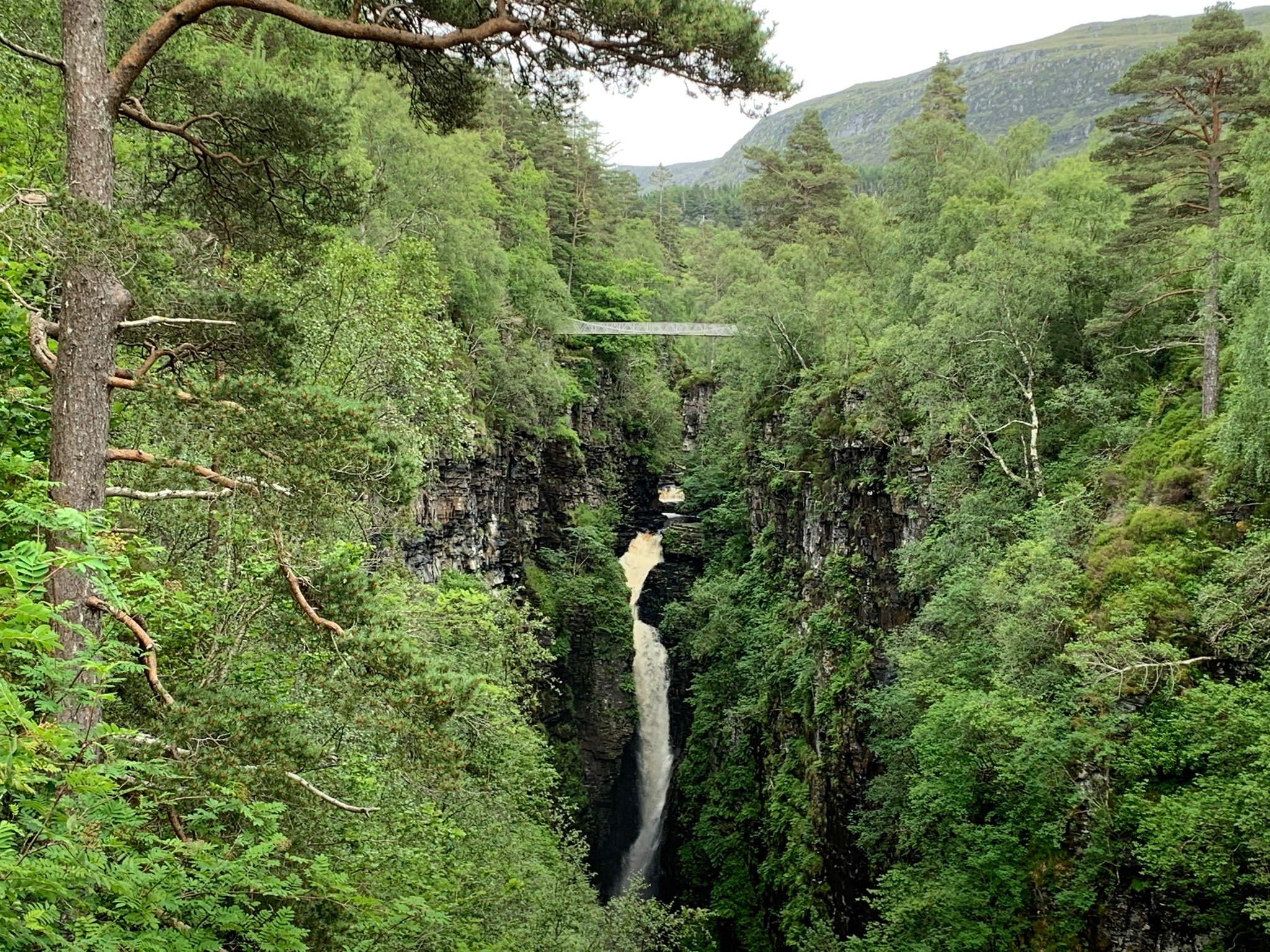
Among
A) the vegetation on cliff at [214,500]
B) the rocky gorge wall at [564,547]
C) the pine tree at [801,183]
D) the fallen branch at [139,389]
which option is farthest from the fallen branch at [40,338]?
the pine tree at [801,183]

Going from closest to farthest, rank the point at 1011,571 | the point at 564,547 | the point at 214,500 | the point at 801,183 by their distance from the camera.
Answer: the point at 214,500
the point at 1011,571
the point at 564,547
the point at 801,183

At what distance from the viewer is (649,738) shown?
33.0m


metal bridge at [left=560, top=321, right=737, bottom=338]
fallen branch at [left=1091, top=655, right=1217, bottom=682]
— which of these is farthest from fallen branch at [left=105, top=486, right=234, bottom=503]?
metal bridge at [left=560, top=321, right=737, bottom=338]

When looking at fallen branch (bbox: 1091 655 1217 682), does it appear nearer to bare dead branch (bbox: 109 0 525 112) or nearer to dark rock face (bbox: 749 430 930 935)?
dark rock face (bbox: 749 430 930 935)

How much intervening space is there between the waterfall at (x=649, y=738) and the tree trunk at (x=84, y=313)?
27599 millimetres

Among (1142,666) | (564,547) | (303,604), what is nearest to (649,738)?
(564,547)

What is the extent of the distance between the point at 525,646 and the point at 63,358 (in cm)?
1084

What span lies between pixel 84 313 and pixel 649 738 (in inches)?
1198

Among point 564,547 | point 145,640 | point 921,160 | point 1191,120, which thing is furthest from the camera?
point 564,547

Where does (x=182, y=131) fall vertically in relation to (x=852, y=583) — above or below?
above

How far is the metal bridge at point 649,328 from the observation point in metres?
36.1

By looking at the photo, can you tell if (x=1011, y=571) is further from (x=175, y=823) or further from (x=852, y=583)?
(x=175, y=823)

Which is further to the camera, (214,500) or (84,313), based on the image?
(214,500)

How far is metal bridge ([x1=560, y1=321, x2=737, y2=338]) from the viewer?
118 ft
